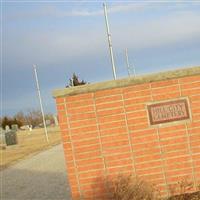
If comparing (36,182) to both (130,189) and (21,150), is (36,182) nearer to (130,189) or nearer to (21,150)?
(130,189)

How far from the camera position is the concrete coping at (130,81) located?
301 inches

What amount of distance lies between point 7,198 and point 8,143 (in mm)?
22142

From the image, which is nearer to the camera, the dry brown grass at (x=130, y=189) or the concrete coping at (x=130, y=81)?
the dry brown grass at (x=130, y=189)

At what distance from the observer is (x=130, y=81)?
25.1 feet

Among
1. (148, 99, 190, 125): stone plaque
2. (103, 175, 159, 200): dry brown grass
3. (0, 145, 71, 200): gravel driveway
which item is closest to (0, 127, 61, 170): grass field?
(0, 145, 71, 200): gravel driveway

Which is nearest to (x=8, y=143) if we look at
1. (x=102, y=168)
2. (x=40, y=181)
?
(x=40, y=181)

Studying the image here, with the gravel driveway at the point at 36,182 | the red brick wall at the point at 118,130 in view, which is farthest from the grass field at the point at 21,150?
the red brick wall at the point at 118,130

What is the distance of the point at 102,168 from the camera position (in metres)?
7.70

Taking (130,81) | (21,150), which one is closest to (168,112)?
(130,81)

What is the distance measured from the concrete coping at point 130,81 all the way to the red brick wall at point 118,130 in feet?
0.21

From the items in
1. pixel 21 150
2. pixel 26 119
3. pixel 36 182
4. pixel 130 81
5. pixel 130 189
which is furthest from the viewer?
pixel 26 119

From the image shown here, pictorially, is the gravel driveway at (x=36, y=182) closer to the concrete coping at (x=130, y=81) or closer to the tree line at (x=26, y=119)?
the concrete coping at (x=130, y=81)

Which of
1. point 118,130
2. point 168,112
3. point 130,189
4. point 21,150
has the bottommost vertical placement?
point 21,150

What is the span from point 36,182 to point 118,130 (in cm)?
756
